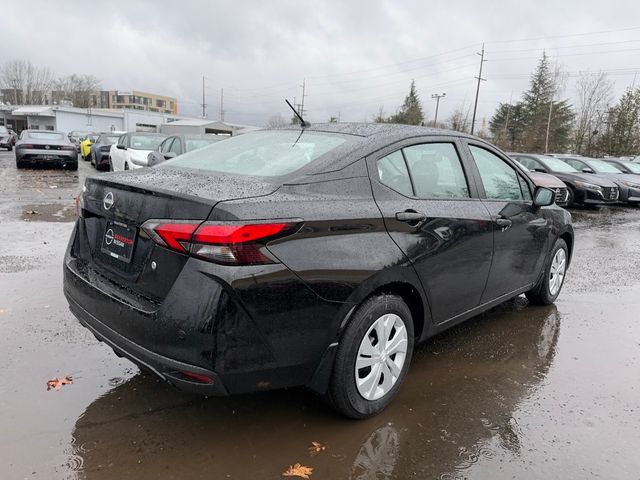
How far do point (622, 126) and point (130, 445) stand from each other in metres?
50.2

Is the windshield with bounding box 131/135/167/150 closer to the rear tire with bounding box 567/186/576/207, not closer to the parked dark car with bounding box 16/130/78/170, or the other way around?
the parked dark car with bounding box 16/130/78/170

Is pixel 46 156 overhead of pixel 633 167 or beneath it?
beneath

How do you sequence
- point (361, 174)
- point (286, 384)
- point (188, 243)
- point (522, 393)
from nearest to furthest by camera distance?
point (188, 243)
point (286, 384)
point (361, 174)
point (522, 393)

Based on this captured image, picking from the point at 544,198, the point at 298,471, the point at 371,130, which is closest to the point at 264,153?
the point at 371,130

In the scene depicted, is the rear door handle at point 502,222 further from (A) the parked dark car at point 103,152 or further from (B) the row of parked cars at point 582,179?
(A) the parked dark car at point 103,152

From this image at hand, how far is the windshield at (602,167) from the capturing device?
15.7 meters

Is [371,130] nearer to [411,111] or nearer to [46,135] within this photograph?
[46,135]

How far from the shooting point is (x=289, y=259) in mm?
2312

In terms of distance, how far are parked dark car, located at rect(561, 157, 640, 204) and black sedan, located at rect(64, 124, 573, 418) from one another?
1305 cm

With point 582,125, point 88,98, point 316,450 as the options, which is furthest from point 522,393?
point 88,98

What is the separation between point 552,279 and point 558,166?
11.2m

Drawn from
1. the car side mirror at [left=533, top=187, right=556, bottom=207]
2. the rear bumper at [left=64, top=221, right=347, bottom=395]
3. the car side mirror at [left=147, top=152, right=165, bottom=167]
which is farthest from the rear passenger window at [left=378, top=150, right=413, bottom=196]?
the car side mirror at [left=147, top=152, right=165, bottom=167]

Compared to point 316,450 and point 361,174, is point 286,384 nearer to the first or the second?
point 316,450

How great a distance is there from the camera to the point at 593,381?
3480mm
